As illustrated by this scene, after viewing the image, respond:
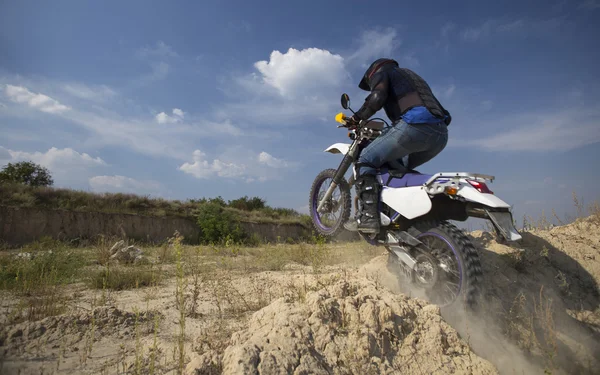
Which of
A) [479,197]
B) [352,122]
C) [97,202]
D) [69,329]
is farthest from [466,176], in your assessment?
[97,202]

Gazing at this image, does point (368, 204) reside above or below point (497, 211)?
Result: above

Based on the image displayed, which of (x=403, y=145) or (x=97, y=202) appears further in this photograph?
(x=97, y=202)

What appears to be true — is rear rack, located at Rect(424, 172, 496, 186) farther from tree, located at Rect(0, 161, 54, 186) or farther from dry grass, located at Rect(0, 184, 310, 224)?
tree, located at Rect(0, 161, 54, 186)

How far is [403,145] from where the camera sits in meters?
3.76

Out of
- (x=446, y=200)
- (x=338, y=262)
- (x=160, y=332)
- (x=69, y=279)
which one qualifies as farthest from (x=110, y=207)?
(x=446, y=200)

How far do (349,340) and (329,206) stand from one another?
11.1 ft

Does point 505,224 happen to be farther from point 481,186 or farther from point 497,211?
point 481,186

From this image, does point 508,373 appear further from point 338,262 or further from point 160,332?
point 338,262

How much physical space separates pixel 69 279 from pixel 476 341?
5.69m

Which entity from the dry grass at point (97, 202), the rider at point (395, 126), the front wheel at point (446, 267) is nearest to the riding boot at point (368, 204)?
the rider at point (395, 126)

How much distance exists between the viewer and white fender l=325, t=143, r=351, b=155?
5.02 meters

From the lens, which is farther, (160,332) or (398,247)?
(398,247)

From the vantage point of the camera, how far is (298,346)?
6.75 ft

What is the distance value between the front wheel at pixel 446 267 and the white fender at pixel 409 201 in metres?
0.19
